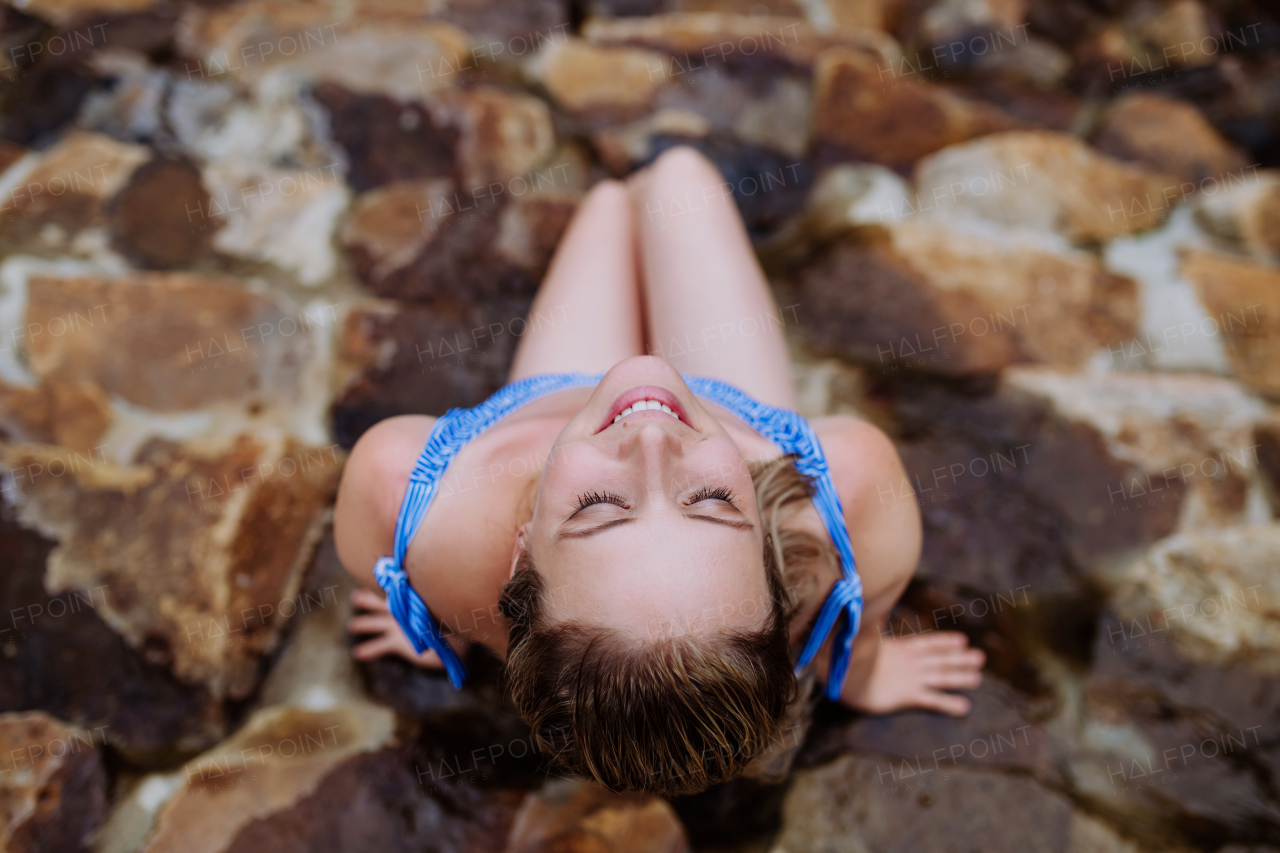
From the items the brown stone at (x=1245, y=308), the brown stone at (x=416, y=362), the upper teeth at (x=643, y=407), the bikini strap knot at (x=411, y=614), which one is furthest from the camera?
the brown stone at (x=1245, y=308)

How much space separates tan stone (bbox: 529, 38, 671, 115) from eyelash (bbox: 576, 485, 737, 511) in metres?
2.27

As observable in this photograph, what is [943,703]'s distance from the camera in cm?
202

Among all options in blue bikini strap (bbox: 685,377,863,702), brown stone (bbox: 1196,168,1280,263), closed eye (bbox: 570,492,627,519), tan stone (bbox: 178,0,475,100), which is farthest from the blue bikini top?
brown stone (bbox: 1196,168,1280,263)

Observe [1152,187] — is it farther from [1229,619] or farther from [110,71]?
[110,71]

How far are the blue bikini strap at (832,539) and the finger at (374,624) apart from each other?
1161 millimetres

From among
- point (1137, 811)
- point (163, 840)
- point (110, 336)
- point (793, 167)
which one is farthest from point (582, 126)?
point (1137, 811)

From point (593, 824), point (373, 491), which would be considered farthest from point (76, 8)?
point (593, 824)

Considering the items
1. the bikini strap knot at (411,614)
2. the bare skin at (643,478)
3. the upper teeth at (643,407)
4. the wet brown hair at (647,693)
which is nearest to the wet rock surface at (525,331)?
the bare skin at (643,478)

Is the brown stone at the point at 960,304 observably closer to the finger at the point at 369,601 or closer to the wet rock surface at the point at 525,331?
the wet rock surface at the point at 525,331

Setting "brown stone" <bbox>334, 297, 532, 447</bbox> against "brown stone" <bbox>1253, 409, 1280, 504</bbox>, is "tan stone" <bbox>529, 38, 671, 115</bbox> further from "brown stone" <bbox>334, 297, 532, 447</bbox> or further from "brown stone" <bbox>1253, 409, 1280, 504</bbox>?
"brown stone" <bbox>1253, 409, 1280, 504</bbox>

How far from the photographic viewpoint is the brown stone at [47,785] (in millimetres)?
1622

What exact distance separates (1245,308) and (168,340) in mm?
3744

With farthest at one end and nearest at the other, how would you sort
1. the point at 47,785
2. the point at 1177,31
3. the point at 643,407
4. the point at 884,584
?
1. the point at 1177,31
2. the point at 884,584
3. the point at 47,785
4. the point at 643,407

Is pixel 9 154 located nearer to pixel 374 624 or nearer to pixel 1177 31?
pixel 374 624
